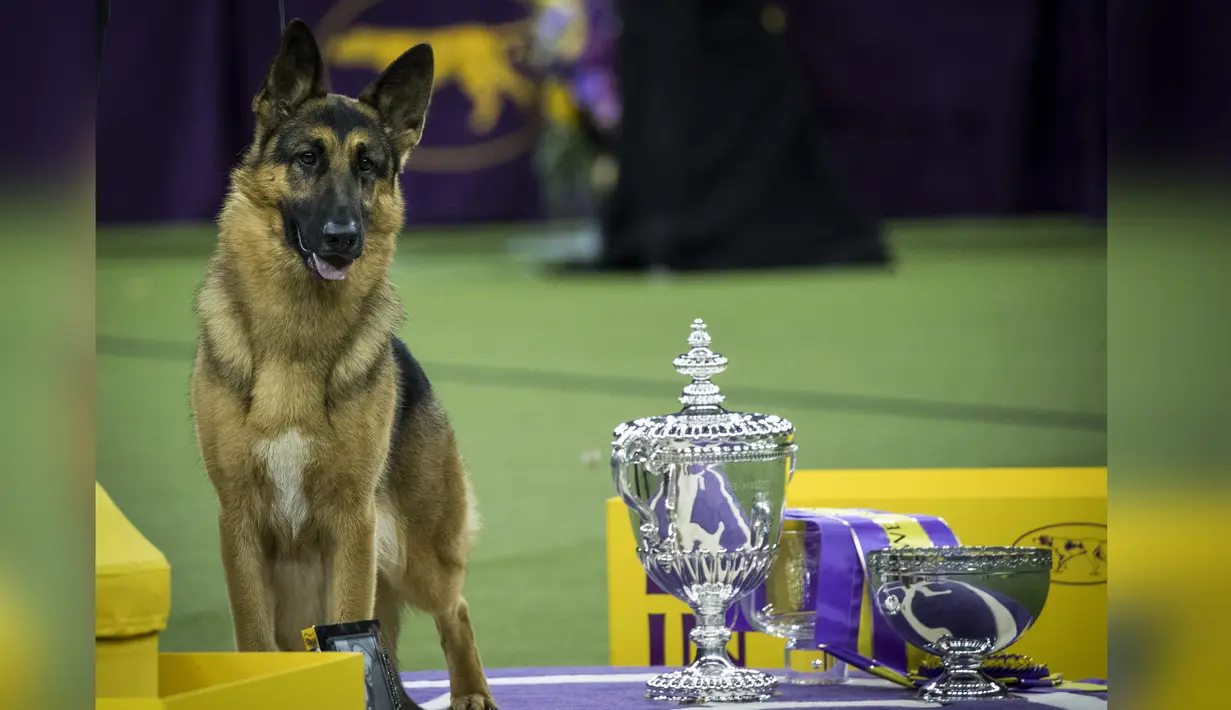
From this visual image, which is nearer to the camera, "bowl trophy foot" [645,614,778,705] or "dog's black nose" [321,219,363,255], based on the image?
"dog's black nose" [321,219,363,255]

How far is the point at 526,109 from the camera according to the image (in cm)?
1277

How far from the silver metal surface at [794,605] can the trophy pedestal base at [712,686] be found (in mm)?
181

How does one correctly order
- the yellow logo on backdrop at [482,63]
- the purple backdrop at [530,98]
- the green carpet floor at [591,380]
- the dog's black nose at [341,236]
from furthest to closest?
the yellow logo on backdrop at [482,63]
the purple backdrop at [530,98]
the green carpet floor at [591,380]
the dog's black nose at [341,236]

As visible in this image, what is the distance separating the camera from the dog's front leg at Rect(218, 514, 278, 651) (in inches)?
92.4

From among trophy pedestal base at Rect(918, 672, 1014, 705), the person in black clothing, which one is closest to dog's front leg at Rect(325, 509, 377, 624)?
trophy pedestal base at Rect(918, 672, 1014, 705)

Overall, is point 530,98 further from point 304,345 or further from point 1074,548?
point 304,345

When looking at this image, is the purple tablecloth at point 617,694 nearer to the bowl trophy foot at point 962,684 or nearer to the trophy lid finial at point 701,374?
the bowl trophy foot at point 962,684

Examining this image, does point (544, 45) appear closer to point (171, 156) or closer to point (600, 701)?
point (171, 156)

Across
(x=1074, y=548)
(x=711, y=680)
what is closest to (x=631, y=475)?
(x=711, y=680)

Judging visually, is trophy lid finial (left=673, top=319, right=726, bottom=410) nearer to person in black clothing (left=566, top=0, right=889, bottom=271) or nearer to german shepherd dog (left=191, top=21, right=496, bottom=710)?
german shepherd dog (left=191, top=21, right=496, bottom=710)

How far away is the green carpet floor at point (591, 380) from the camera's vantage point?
13.1 ft

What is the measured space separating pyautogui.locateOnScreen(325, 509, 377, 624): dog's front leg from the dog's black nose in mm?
378

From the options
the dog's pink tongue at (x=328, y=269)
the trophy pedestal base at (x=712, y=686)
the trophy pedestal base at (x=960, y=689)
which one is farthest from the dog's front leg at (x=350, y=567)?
the trophy pedestal base at (x=960, y=689)

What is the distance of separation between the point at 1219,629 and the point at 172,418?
474 centimetres
